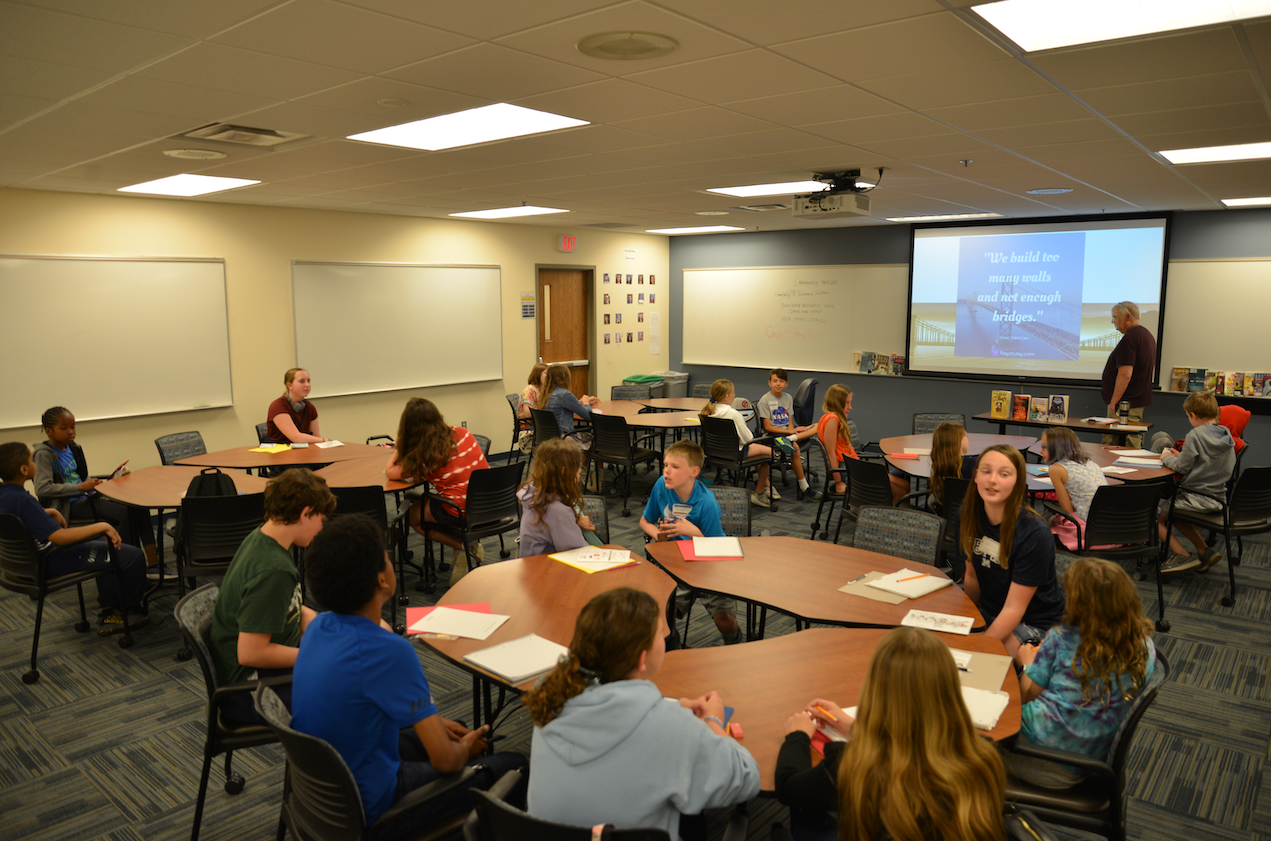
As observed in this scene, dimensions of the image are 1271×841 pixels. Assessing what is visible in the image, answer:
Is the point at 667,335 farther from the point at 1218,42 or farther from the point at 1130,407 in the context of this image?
the point at 1218,42

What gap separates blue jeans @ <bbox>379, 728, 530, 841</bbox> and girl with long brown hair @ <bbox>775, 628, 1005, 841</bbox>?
96 centimetres

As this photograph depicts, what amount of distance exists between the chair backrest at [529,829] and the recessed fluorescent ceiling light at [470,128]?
116 inches

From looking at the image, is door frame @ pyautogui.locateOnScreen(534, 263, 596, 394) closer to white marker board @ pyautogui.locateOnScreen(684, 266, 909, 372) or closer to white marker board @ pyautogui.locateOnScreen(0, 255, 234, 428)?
white marker board @ pyautogui.locateOnScreen(684, 266, 909, 372)

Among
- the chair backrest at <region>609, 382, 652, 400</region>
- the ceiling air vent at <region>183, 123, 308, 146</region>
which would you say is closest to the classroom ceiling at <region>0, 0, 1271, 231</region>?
the ceiling air vent at <region>183, 123, 308, 146</region>

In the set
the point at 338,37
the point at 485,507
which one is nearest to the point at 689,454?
the point at 485,507

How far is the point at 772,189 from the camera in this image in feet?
21.0

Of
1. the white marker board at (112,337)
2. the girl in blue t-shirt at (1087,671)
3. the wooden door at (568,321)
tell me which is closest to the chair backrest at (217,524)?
the white marker board at (112,337)

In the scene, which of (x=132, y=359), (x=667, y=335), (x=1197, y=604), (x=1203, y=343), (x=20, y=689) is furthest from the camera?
(x=667, y=335)

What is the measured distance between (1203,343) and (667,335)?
6.81 meters

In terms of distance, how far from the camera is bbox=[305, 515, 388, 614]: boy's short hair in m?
1.96

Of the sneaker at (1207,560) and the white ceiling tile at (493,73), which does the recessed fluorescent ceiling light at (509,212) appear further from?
the sneaker at (1207,560)

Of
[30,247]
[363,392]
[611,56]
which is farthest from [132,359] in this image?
[611,56]

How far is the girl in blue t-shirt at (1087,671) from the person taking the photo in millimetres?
2133

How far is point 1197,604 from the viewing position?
4.92 m
